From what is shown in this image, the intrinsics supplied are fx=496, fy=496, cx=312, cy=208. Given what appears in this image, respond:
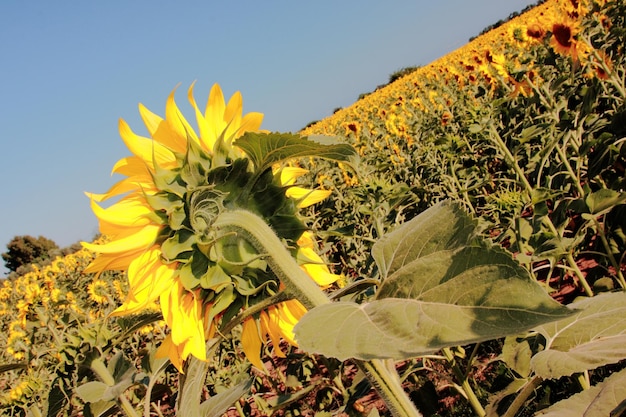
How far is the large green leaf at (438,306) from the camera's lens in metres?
0.38

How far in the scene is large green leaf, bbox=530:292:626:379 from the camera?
67cm

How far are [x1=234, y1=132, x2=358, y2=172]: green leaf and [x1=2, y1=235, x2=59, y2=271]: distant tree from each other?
35.7 meters

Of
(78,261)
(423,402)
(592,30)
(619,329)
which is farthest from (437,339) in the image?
(78,261)

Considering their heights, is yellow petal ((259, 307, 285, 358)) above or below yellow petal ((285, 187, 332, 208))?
below

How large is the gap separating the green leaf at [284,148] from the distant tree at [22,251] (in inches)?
1404

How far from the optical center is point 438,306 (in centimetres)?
43

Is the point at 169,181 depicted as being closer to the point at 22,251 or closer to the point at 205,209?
the point at 205,209

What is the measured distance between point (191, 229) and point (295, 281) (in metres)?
0.15

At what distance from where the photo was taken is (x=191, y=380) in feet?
1.91

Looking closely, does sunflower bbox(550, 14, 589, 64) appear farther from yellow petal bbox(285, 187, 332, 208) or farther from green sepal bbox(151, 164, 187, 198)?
green sepal bbox(151, 164, 187, 198)

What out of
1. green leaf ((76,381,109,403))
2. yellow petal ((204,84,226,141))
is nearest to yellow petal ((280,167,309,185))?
yellow petal ((204,84,226,141))

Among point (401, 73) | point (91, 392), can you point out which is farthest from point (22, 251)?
point (91, 392)

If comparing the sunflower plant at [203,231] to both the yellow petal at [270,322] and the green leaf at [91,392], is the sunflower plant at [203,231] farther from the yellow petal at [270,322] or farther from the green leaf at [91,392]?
the green leaf at [91,392]

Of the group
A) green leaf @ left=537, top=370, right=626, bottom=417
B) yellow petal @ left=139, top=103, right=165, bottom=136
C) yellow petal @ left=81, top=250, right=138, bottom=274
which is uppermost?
yellow petal @ left=139, top=103, right=165, bottom=136
